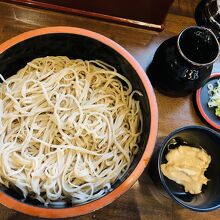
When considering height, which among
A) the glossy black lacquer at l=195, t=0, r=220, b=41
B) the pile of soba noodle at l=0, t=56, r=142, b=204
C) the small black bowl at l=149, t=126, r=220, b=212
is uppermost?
the glossy black lacquer at l=195, t=0, r=220, b=41

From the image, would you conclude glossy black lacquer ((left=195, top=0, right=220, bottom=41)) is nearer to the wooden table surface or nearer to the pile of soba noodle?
the wooden table surface

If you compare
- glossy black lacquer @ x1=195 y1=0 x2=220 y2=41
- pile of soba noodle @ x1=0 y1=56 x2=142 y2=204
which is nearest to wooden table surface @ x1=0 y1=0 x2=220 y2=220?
glossy black lacquer @ x1=195 y1=0 x2=220 y2=41

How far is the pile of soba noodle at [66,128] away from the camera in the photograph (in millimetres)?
987

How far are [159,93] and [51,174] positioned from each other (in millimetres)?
500

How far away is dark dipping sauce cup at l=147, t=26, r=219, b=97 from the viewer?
110 centimetres

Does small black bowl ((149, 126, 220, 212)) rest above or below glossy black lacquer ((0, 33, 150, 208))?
below

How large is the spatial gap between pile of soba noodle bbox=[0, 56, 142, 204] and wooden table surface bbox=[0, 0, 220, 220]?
0.45ft

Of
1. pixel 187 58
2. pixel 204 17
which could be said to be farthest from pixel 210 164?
pixel 204 17

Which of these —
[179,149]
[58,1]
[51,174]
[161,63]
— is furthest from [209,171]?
[58,1]

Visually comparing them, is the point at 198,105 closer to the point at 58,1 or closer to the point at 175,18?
the point at 175,18

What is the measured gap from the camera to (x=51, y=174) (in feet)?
Result: 3.23

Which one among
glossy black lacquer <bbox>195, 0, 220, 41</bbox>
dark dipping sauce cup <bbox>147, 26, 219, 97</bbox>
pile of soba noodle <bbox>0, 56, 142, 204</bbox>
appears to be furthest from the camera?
glossy black lacquer <bbox>195, 0, 220, 41</bbox>

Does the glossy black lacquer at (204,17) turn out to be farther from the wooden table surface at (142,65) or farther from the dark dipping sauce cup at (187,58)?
the dark dipping sauce cup at (187,58)

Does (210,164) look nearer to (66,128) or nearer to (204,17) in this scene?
(66,128)
